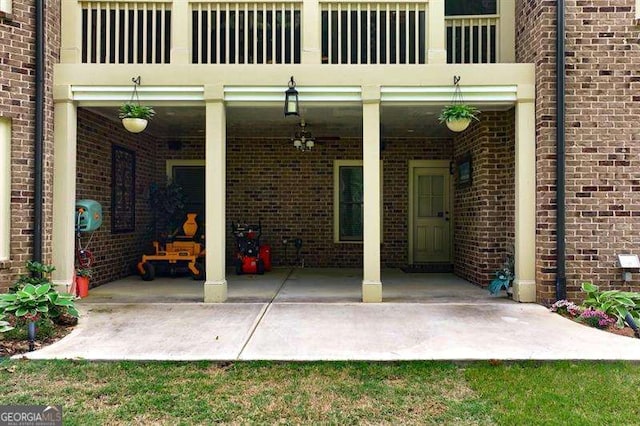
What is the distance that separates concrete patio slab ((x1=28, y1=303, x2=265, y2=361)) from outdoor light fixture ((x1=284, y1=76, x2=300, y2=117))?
2.48m

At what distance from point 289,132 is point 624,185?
552cm

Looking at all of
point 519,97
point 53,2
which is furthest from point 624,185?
point 53,2

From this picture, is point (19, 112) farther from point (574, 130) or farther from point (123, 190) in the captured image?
point (574, 130)

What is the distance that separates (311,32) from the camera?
20.3ft

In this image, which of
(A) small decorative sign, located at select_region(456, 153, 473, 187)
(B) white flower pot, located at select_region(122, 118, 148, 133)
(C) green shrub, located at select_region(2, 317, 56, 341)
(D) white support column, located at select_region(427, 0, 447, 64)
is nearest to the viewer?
(C) green shrub, located at select_region(2, 317, 56, 341)

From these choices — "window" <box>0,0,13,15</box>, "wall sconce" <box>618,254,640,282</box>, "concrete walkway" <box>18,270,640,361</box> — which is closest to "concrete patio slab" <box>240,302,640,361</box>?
"concrete walkway" <box>18,270,640,361</box>

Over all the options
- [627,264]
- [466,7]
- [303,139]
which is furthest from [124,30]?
[627,264]

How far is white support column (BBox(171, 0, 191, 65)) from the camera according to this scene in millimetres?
6195

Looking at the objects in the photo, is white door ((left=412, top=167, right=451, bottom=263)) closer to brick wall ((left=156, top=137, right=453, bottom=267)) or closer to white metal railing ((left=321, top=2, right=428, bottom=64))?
brick wall ((left=156, top=137, right=453, bottom=267))

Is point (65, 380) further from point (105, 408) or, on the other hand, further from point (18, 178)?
point (18, 178)

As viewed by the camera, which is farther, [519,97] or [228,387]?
[519,97]

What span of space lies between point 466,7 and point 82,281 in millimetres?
7062

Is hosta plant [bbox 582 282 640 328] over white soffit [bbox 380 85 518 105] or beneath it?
beneath

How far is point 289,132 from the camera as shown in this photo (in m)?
8.94
